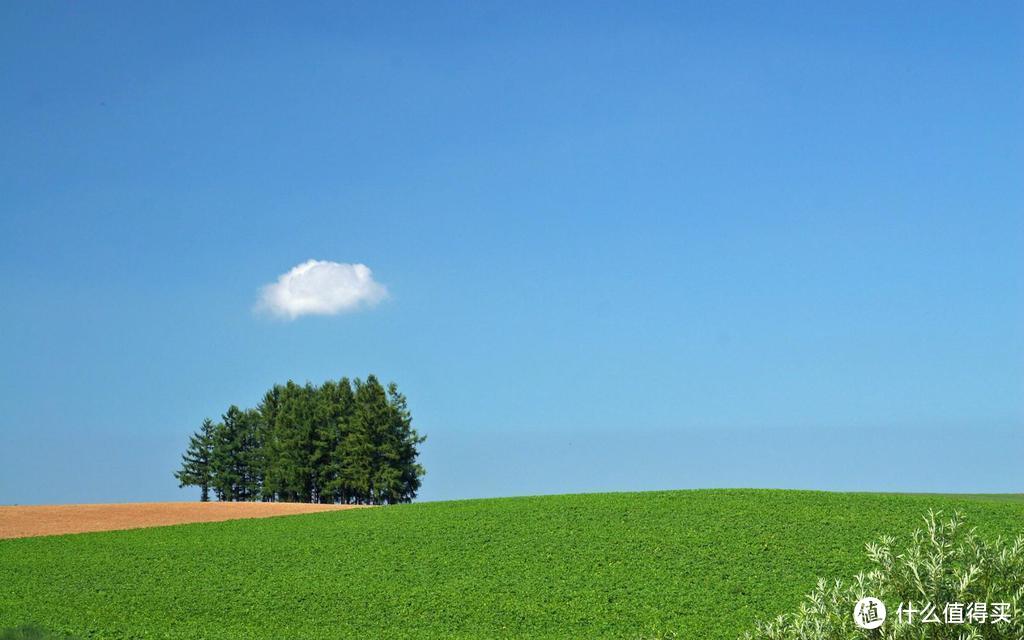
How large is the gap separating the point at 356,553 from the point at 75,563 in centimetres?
836

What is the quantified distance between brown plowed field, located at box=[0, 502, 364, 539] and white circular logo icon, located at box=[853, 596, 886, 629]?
30.6 m

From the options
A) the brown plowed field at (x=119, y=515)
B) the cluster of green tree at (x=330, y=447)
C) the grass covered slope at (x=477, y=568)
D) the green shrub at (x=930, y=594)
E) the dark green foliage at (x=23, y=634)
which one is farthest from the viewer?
the cluster of green tree at (x=330, y=447)

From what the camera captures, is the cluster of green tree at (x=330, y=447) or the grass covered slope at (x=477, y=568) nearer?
the grass covered slope at (x=477, y=568)

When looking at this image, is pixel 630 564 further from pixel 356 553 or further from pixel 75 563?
pixel 75 563

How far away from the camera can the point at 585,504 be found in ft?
97.9

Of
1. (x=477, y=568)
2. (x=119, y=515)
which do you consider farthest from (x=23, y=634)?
(x=119, y=515)

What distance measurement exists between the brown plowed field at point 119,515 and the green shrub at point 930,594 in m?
30.3

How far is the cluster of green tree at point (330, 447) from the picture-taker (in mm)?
56219

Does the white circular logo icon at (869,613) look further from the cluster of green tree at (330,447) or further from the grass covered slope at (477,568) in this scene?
the cluster of green tree at (330,447)

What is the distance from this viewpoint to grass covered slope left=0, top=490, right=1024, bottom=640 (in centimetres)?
1914

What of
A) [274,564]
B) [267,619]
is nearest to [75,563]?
[274,564]

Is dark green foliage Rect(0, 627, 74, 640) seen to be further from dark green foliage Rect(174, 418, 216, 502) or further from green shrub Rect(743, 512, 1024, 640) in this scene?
dark green foliage Rect(174, 418, 216, 502)

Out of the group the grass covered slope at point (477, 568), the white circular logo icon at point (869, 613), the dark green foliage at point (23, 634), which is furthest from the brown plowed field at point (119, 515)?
the white circular logo icon at point (869, 613)

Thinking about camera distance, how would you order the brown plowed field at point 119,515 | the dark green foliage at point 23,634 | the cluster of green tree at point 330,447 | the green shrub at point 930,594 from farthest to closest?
1. the cluster of green tree at point 330,447
2. the brown plowed field at point 119,515
3. the green shrub at point 930,594
4. the dark green foliage at point 23,634
